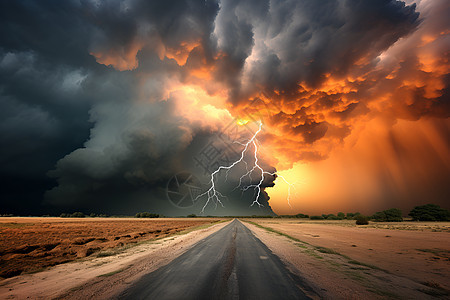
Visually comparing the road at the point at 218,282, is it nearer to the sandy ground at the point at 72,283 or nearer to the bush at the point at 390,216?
the sandy ground at the point at 72,283

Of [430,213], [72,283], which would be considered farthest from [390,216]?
[72,283]

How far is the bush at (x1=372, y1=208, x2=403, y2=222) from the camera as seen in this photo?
63894 mm

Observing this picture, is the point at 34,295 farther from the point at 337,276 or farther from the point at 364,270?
the point at 364,270

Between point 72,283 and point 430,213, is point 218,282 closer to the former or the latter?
point 72,283

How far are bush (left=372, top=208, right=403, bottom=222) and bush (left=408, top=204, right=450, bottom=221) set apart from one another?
344 inches

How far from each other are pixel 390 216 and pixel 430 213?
1316 centimetres

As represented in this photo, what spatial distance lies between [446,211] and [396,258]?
85674mm

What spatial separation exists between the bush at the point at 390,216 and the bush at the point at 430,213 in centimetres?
875

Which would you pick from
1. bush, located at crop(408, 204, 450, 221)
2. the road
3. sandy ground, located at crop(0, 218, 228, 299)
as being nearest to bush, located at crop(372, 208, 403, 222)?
bush, located at crop(408, 204, 450, 221)

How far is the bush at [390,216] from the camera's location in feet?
210

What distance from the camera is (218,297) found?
14.3ft

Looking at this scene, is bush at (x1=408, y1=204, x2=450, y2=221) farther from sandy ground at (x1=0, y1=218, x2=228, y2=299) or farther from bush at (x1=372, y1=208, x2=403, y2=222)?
sandy ground at (x1=0, y1=218, x2=228, y2=299)

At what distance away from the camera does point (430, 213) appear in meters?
63.9

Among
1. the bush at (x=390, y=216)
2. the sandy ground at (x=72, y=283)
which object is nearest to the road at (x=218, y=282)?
the sandy ground at (x=72, y=283)
